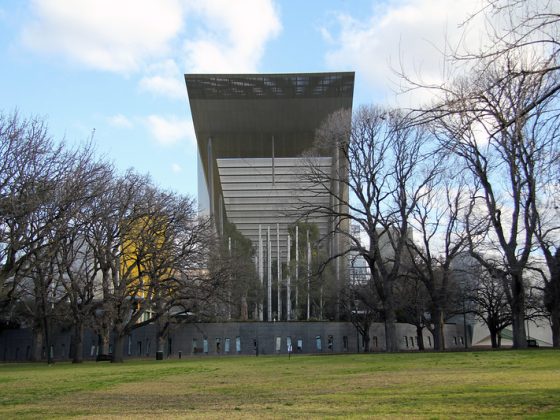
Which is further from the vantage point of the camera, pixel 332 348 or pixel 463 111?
pixel 332 348

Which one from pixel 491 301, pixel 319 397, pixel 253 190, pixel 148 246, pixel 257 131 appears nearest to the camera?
pixel 319 397

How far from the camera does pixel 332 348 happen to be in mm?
55344

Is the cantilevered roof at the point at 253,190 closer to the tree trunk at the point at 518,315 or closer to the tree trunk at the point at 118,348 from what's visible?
the tree trunk at the point at 118,348

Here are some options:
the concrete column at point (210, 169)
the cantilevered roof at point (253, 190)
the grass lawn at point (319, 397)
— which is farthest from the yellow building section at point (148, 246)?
the cantilevered roof at point (253, 190)

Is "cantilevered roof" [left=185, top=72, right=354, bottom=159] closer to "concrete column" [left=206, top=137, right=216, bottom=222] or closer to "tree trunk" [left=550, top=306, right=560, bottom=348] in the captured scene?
"concrete column" [left=206, top=137, right=216, bottom=222]

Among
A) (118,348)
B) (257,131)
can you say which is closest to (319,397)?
(118,348)

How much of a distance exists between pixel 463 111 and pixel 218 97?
68569 millimetres

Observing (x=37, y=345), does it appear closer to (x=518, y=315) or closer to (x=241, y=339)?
(x=241, y=339)

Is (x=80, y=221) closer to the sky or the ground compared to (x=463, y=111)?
closer to the sky

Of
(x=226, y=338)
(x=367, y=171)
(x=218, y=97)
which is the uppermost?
(x=218, y=97)

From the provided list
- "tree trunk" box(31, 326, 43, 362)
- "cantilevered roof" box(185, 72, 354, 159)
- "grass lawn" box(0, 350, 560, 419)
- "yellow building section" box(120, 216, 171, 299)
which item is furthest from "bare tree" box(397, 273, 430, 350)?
"grass lawn" box(0, 350, 560, 419)

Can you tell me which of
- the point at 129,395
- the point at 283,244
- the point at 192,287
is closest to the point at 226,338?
the point at 192,287

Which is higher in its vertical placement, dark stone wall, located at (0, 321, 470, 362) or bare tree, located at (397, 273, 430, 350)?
bare tree, located at (397, 273, 430, 350)

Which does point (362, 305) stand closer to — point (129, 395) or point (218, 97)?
point (218, 97)
